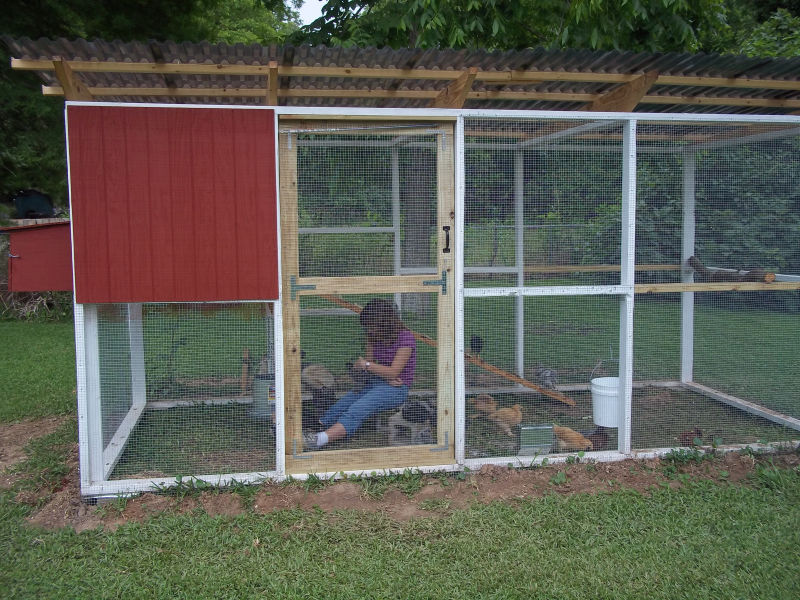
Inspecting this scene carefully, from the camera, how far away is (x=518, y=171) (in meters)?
5.75

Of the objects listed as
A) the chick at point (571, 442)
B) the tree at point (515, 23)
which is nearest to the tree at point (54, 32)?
the tree at point (515, 23)

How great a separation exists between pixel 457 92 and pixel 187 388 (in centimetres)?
353

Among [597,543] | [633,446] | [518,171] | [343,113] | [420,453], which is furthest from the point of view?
[518,171]

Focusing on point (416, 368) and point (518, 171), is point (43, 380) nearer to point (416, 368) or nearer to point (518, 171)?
point (416, 368)

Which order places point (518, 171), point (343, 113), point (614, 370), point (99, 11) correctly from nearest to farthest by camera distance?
point (343, 113)
point (518, 171)
point (614, 370)
point (99, 11)

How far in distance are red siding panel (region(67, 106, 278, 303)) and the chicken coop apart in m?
0.01

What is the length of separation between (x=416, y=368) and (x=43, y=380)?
4.53m

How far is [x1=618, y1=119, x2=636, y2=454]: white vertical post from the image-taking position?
4207 mm

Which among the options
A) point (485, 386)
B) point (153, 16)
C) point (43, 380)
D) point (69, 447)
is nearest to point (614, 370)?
point (485, 386)

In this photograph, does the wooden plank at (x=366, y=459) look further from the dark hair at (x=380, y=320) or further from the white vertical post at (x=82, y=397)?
the white vertical post at (x=82, y=397)

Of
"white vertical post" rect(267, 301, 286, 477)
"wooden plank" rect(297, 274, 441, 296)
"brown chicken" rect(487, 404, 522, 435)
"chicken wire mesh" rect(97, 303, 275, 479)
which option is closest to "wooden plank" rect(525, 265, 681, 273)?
"brown chicken" rect(487, 404, 522, 435)

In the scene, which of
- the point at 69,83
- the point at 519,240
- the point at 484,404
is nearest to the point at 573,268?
the point at 519,240

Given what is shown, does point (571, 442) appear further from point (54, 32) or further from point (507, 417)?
point (54, 32)

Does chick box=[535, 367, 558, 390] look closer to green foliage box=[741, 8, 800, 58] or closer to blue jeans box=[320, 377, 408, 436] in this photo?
blue jeans box=[320, 377, 408, 436]
